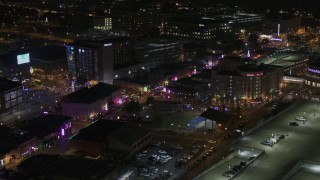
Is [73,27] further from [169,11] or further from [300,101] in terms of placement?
[300,101]

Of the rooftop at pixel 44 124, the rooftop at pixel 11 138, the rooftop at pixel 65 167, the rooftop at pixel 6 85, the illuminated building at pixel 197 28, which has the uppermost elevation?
the illuminated building at pixel 197 28

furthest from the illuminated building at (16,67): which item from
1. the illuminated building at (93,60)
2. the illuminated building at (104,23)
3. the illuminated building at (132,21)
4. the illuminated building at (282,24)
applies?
the illuminated building at (282,24)

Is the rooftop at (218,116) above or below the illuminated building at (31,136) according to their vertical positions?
above

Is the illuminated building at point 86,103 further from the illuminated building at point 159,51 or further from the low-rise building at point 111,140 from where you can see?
the illuminated building at point 159,51

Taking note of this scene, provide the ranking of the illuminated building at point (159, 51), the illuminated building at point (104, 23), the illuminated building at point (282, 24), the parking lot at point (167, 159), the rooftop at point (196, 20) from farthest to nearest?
the illuminated building at point (104, 23), the illuminated building at point (282, 24), the rooftop at point (196, 20), the illuminated building at point (159, 51), the parking lot at point (167, 159)

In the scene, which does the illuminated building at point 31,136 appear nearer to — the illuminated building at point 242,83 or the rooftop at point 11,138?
A: the rooftop at point 11,138

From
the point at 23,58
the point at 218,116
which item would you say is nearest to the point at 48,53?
the point at 23,58

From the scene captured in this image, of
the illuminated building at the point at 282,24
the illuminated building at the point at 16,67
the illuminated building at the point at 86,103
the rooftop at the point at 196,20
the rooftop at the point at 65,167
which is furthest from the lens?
the illuminated building at the point at 282,24

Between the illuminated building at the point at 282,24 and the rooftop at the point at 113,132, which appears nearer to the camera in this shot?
the rooftop at the point at 113,132
